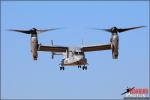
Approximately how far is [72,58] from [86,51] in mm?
6003

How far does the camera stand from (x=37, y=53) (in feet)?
266

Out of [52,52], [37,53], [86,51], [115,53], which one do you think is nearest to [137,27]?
[115,53]

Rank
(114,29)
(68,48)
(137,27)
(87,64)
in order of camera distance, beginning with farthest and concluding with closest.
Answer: (68,48) < (87,64) < (114,29) < (137,27)

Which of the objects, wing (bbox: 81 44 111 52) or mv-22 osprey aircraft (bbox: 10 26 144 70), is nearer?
mv-22 osprey aircraft (bbox: 10 26 144 70)

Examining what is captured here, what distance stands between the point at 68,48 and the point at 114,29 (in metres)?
15.1

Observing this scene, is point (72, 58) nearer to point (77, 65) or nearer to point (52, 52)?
point (77, 65)

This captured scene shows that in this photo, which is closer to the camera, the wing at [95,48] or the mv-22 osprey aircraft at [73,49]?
the mv-22 osprey aircraft at [73,49]

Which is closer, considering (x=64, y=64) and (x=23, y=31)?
(x=23, y=31)

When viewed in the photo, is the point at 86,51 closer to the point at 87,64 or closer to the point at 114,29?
the point at 87,64

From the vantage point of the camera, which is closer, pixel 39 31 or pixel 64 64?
pixel 39 31

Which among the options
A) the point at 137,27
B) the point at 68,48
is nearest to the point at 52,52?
the point at 68,48

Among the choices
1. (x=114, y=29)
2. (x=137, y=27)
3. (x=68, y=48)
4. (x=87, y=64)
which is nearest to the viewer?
(x=137, y=27)

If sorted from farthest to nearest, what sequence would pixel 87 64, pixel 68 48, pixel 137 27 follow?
Answer: pixel 68 48 → pixel 87 64 → pixel 137 27

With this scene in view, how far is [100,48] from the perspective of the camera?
94375 mm
